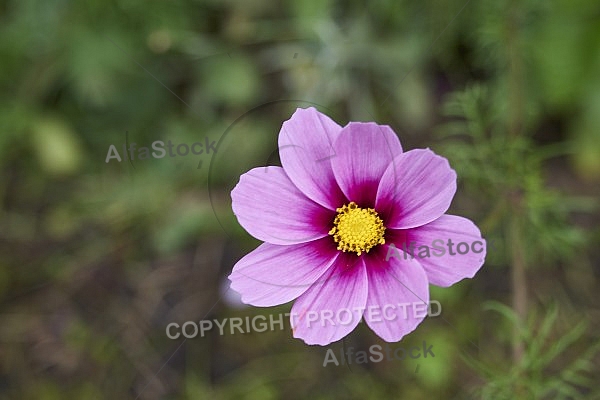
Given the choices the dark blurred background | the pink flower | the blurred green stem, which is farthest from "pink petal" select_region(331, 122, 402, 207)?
the dark blurred background

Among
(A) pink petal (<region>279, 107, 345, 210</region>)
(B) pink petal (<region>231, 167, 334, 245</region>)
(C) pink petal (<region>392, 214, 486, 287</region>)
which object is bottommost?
(C) pink petal (<region>392, 214, 486, 287</region>)

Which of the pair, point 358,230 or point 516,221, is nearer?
point 358,230

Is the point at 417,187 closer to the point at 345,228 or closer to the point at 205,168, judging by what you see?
the point at 345,228

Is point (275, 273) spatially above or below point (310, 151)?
below

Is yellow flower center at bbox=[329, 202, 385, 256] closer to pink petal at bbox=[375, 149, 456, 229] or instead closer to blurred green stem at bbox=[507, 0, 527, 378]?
pink petal at bbox=[375, 149, 456, 229]

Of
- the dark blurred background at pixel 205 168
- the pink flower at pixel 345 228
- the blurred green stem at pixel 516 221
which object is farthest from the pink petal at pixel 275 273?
the dark blurred background at pixel 205 168

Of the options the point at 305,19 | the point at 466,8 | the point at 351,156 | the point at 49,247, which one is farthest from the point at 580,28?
the point at 49,247

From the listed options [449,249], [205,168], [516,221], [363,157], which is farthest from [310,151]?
[205,168]

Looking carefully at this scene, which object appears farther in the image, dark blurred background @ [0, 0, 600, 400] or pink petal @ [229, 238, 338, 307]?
dark blurred background @ [0, 0, 600, 400]
